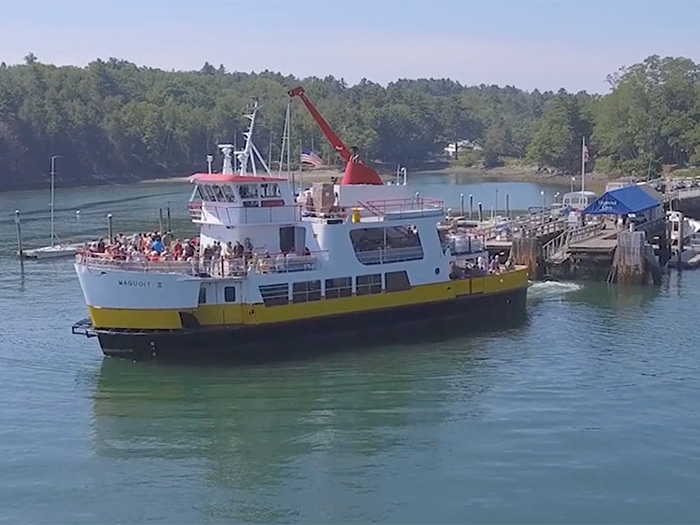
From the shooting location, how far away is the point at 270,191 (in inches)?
1368

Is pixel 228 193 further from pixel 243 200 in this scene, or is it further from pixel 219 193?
pixel 243 200

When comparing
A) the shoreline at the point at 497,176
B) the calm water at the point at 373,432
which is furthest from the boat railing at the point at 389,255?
the shoreline at the point at 497,176

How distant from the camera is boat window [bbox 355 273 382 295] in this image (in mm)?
35156

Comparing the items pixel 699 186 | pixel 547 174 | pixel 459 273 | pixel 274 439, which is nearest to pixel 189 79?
pixel 547 174

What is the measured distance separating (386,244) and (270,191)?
4496mm

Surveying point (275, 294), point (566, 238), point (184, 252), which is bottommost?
point (275, 294)

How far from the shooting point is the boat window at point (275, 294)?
108 ft

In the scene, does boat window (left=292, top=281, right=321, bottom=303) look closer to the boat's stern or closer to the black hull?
the black hull

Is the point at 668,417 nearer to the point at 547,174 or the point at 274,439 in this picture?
the point at 274,439

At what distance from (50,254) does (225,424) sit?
32744 millimetres

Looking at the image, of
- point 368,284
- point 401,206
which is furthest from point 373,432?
point 401,206

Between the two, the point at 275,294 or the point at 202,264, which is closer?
the point at 202,264

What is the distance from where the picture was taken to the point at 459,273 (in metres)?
38.3

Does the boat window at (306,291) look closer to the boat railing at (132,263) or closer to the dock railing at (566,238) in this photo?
the boat railing at (132,263)
